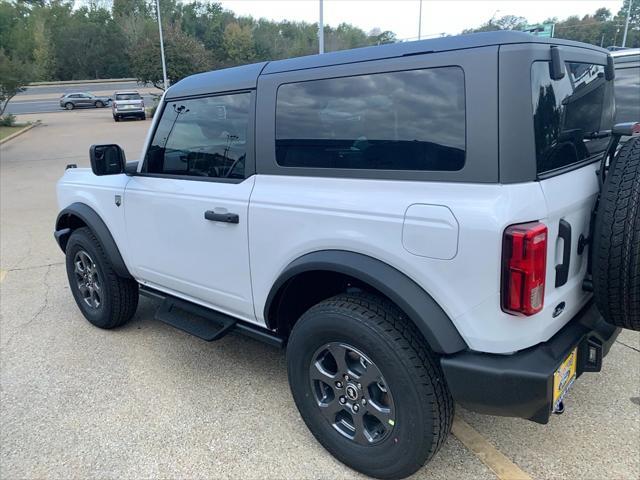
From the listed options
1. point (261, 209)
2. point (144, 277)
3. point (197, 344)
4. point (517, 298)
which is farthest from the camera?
point (197, 344)

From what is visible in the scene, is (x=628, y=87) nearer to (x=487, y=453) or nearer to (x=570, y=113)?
(x=570, y=113)

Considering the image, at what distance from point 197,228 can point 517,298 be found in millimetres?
1794

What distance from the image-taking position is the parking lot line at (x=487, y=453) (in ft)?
7.64

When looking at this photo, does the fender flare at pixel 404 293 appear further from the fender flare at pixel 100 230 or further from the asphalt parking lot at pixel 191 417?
the fender flare at pixel 100 230

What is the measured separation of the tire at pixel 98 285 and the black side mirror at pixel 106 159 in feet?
2.41

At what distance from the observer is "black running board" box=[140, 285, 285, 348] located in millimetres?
2814

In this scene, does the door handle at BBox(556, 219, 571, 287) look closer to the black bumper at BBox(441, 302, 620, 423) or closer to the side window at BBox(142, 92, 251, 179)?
the black bumper at BBox(441, 302, 620, 423)

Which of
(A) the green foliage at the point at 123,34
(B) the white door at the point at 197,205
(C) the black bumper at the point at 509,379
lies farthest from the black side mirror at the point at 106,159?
(A) the green foliage at the point at 123,34

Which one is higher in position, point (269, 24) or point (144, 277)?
point (269, 24)

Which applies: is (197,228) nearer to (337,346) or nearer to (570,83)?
(337,346)

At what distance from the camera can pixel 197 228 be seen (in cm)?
288

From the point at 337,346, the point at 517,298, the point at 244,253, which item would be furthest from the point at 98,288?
the point at 517,298

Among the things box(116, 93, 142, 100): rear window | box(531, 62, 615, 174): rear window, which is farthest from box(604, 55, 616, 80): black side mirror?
box(116, 93, 142, 100): rear window

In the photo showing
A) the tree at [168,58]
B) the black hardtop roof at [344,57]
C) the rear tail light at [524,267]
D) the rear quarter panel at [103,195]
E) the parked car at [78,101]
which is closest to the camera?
the rear tail light at [524,267]
